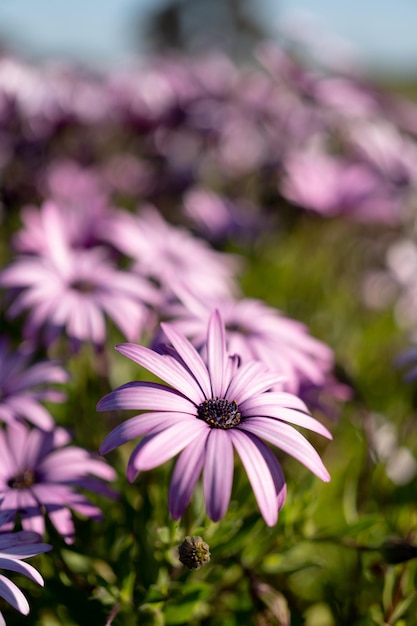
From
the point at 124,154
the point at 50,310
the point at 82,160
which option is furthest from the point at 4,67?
the point at 50,310

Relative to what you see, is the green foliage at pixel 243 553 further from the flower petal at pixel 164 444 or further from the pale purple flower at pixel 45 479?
the flower petal at pixel 164 444

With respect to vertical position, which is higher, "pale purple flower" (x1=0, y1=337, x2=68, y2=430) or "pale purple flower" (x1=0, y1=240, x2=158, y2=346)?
"pale purple flower" (x1=0, y1=240, x2=158, y2=346)

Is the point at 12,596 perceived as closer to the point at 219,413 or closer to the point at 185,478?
the point at 185,478

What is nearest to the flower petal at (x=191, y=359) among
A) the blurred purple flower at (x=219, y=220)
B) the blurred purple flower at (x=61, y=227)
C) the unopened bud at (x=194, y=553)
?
the unopened bud at (x=194, y=553)

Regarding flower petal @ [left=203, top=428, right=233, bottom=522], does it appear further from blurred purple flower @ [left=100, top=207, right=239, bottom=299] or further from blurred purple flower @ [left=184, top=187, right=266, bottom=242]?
blurred purple flower @ [left=184, top=187, right=266, bottom=242]

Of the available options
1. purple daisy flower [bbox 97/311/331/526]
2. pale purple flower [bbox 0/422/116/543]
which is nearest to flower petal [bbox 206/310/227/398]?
purple daisy flower [bbox 97/311/331/526]

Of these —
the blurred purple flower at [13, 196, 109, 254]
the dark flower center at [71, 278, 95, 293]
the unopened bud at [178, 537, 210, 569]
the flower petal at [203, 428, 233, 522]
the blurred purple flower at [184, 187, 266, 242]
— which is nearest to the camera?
the flower petal at [203, 428, 233, 522]

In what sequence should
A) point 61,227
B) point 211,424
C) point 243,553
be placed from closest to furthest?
point 211,424, point 243,553, point 61,227

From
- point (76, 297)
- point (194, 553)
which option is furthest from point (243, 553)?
point (76, 297)
